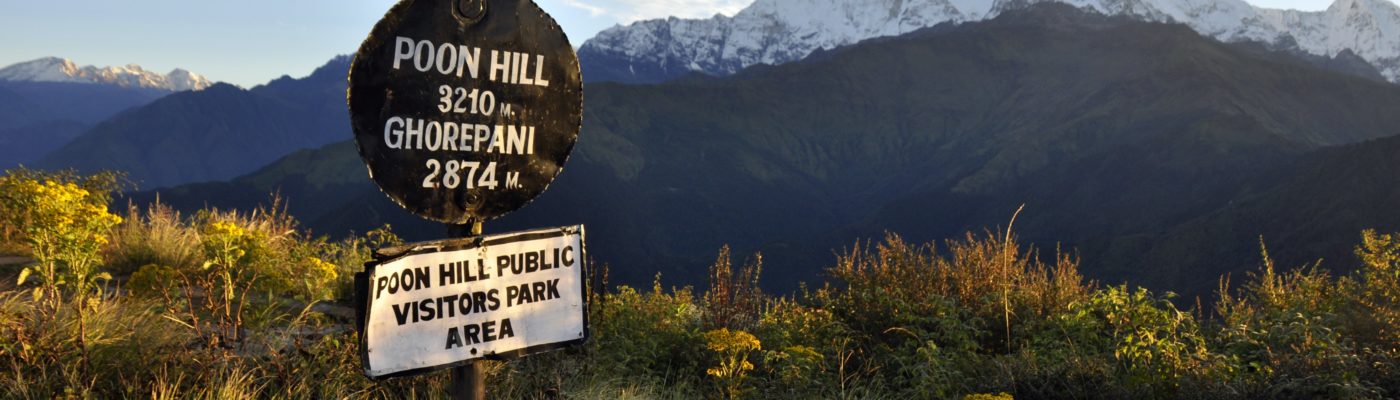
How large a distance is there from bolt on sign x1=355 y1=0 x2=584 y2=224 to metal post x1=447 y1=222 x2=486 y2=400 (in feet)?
0.09

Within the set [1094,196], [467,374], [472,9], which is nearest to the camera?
[472,9]

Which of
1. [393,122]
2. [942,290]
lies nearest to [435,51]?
[393,122]

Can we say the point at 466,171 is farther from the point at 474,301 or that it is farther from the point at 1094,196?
the point at 1094,196

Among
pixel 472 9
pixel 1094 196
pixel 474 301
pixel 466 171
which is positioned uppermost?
pixel 472 9

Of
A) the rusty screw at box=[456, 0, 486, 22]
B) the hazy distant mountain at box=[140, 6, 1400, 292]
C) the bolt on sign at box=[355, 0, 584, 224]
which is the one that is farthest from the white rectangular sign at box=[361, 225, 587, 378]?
the hazy distant mountain at box=[140, 6, 1400, 292]

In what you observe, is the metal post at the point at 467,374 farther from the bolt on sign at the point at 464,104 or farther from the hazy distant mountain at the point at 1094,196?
the hazy distant mountain at the point at 1094,196

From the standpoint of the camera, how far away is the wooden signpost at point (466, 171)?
6.40ft

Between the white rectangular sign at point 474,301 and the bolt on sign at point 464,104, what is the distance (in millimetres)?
110

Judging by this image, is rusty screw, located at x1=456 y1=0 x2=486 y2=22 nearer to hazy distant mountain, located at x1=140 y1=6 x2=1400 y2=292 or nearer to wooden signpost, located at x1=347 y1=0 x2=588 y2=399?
wooden signpost, located at x1=347 y1=0 x2=588 y2=399

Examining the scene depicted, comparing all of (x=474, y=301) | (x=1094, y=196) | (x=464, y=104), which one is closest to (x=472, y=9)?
(x=464, y=104)

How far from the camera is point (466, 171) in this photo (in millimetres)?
2105

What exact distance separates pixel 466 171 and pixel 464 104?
0.56 ft

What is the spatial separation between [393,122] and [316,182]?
20602cm

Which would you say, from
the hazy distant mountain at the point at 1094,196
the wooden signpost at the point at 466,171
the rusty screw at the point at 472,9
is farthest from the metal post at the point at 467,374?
the hazy distant mountain at the point at 1094,196
